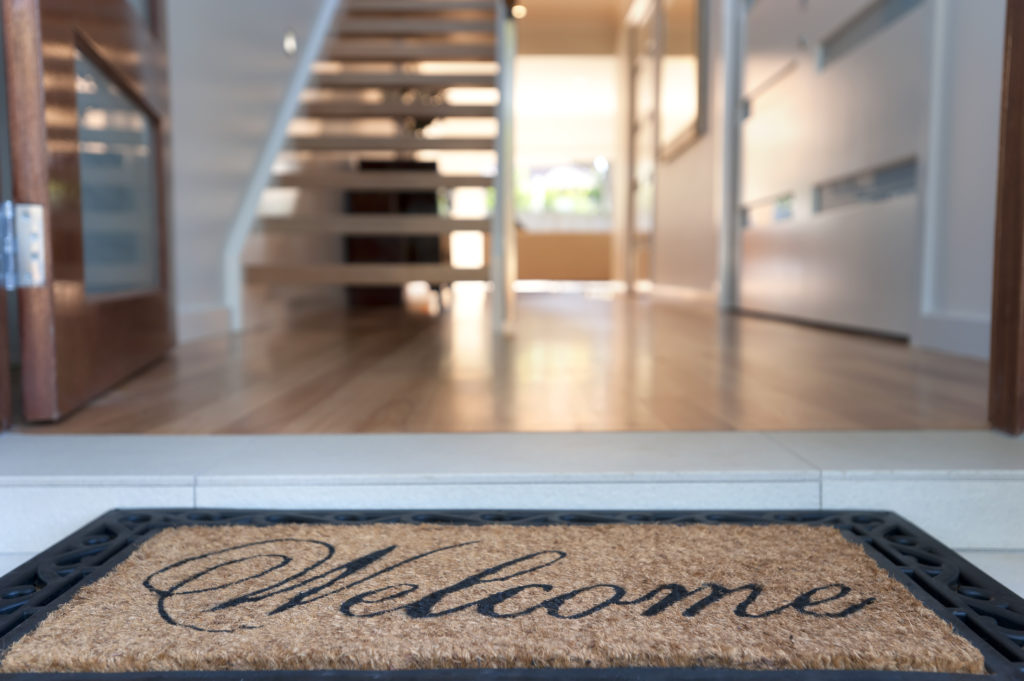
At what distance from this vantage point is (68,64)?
1.24 m

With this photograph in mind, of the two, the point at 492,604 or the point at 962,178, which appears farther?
the point at 962,178

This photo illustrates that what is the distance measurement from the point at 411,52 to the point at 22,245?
2.99m

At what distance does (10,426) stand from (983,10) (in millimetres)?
2190

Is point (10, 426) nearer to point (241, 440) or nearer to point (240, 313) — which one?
point (241, 440)

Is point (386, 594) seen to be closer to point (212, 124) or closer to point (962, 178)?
point (962, 178)

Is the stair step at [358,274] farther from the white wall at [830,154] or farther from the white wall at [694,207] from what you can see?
the white wall at [694,207]

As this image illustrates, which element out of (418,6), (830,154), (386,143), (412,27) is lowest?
(830,154)

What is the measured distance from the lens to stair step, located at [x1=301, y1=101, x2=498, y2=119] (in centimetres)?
356

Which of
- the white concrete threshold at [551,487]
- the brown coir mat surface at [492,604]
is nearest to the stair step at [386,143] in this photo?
the white concrete threshold at [551,487]

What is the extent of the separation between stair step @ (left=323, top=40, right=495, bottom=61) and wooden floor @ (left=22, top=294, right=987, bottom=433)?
1708 millimetres

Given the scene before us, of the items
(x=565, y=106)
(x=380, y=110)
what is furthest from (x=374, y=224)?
(x=565, y=106)

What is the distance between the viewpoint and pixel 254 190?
3.01 metres

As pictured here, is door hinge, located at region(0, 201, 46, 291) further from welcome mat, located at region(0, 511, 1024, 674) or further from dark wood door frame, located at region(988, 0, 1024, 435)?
dark wood door frame, located at region(988, 0, 1024, 435)

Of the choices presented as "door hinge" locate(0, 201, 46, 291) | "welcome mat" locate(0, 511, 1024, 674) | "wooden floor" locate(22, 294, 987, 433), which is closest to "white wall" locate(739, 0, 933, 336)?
"wooden floor" locate(22, 294, 987, 433)
